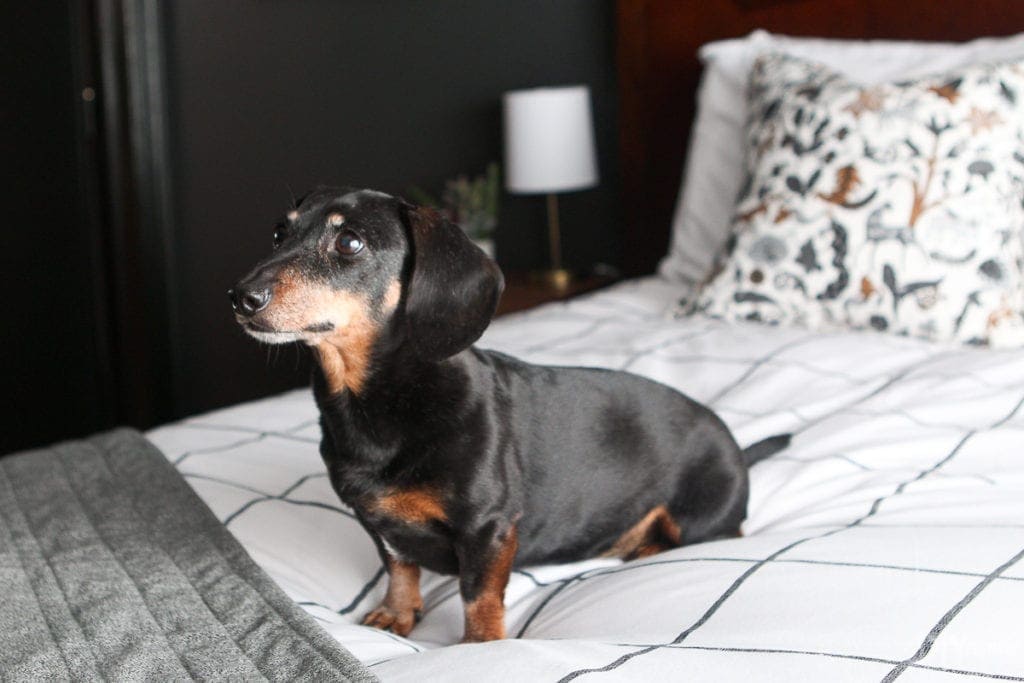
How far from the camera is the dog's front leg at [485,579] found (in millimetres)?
1138

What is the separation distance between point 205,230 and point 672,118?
1.38m

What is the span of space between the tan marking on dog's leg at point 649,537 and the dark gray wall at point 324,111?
1.59 metres

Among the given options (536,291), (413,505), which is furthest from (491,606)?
(536,291)

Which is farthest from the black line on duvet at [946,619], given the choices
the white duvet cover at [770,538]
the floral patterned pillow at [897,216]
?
the floral patterned pillow at [897,216]

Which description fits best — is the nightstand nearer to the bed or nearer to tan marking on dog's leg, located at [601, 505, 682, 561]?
the bed

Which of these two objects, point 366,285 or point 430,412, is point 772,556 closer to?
point 430,412

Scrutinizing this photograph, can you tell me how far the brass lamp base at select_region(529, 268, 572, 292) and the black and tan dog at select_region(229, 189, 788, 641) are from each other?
172 centimetres

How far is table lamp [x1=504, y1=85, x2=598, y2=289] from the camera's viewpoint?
300cm

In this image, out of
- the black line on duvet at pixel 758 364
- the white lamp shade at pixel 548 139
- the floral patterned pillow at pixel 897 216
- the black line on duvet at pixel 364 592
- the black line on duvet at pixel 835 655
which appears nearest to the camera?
the black line on duvet at pixel 835 655

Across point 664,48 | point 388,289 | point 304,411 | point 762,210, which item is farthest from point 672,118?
point 388,289

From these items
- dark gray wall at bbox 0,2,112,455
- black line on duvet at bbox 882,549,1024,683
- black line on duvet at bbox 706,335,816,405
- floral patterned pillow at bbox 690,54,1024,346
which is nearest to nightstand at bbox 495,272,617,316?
floral patterned pillow at bbox 690,54,1024,346

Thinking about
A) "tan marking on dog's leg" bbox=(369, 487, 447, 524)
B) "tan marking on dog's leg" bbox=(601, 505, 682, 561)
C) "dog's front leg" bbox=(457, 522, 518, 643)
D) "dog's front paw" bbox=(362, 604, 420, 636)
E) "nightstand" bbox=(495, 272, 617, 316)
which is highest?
"tan marking on dog's leg" bbox=(369, 487, 447, 524)

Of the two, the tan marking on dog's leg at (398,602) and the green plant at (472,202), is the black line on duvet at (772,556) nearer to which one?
the tan marking on dog's leg at (398,602)

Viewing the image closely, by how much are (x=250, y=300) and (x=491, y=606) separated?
0.41 metres
